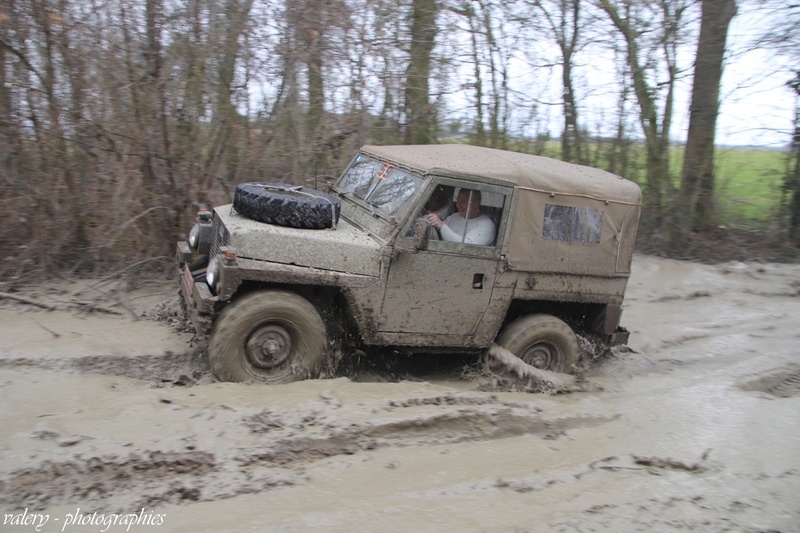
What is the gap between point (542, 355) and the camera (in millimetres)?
5719

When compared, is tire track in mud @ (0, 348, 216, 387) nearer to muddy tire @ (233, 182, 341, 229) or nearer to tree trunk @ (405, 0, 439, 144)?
muddy tire @ (233, 182, 341, 229)

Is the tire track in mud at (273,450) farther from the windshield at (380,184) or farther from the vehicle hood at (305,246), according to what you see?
the windshield at (380,184)

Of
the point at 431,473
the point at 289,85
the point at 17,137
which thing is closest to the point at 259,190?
the point at 431,473

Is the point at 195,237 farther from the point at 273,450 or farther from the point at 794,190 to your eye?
the point at 794,190

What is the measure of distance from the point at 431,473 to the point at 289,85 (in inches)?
232

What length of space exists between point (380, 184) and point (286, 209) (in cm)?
97

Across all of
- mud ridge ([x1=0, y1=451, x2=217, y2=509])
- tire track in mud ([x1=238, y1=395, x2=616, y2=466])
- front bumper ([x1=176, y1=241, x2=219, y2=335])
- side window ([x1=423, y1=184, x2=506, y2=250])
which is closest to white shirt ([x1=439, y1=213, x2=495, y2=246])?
side window ([x1=423, y1=184, x2=506, y2=250])

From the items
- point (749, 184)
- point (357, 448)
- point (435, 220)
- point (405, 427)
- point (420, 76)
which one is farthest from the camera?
point (749, 184)

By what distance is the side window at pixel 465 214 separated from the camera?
16.4 feet

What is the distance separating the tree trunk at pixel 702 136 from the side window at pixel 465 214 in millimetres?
6368

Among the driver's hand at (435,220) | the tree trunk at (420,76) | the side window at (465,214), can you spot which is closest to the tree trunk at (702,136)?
the tree trunk at (420,76)

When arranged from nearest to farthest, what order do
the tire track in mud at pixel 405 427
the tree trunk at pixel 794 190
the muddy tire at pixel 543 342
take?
the tire track in mud at pixel 405 427 < the muddy tire at pixel 543 342 < the tree trunk at pixel 794 190

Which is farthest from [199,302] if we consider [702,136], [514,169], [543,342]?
[702,136]

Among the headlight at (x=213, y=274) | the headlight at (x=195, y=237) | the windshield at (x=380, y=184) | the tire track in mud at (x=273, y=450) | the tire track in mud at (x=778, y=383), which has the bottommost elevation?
the tire track in mud at (x=778, y=383)
